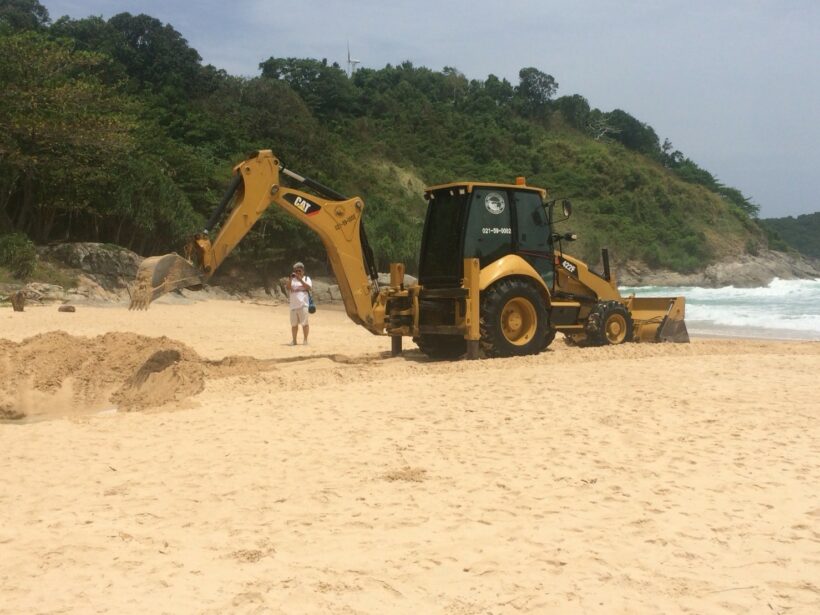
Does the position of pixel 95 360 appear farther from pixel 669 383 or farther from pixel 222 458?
pixel 669 383

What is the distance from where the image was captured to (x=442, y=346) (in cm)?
1184

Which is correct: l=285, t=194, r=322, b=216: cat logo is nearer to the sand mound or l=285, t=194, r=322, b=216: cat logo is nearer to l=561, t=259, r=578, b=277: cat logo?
the sand mound

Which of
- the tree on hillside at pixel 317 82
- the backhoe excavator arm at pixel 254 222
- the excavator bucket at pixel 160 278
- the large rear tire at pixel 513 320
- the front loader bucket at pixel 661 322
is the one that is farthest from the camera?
the tree on hillside at pixel 317 82

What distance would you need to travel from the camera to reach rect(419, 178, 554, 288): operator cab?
1113 cm

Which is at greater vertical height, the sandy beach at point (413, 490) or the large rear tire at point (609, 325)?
the large rear tire at point (609, 325)

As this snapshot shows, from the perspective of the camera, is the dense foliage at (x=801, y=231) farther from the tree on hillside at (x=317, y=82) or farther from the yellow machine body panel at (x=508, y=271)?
the yellow machine body panel at (x=508, y=271)

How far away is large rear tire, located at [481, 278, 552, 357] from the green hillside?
1957cm

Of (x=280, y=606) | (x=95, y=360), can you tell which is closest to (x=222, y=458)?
(x=280, y=606)

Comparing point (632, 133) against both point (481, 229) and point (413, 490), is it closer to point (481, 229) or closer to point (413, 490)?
Result: point (481, 229)

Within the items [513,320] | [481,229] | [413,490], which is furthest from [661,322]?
[413,490]

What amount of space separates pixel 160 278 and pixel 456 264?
4.18m

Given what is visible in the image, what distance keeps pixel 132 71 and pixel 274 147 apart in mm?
13837

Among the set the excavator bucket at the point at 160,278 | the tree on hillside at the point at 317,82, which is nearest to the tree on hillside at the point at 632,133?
the tree on hillside at the point at 317,82

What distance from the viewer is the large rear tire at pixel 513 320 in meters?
10.8
